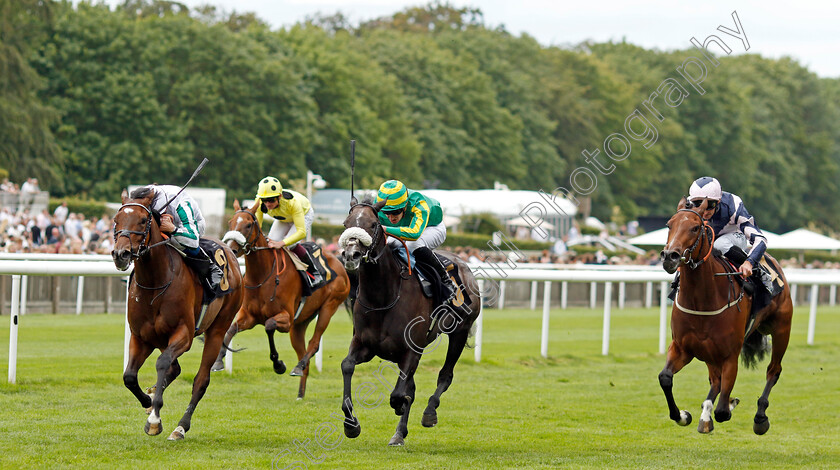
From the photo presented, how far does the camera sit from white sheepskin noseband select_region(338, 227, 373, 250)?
22.1 ft

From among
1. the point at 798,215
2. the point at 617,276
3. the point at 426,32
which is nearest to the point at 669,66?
the point at 798,215

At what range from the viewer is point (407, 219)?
25.3 ft

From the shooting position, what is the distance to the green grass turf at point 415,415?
270 inches

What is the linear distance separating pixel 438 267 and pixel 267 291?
2.35 metres

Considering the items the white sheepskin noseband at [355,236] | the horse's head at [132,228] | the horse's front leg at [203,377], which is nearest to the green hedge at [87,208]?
the horse's front leg at [203,377]

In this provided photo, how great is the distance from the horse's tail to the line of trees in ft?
88.2

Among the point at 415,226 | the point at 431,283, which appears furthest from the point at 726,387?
the point at 415,226

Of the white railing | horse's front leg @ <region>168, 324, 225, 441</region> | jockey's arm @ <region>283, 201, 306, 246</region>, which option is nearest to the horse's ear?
horse's front leg @ <region>168, 324, 225, 441</region>

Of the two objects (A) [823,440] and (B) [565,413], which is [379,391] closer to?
(B) [565,413]

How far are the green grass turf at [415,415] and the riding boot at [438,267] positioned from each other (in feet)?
3.18

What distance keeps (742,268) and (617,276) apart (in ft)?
18.4

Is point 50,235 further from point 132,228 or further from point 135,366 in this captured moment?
point 132,228

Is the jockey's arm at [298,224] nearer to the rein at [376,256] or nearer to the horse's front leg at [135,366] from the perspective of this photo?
the rein at [376,256]

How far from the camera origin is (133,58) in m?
37.6
